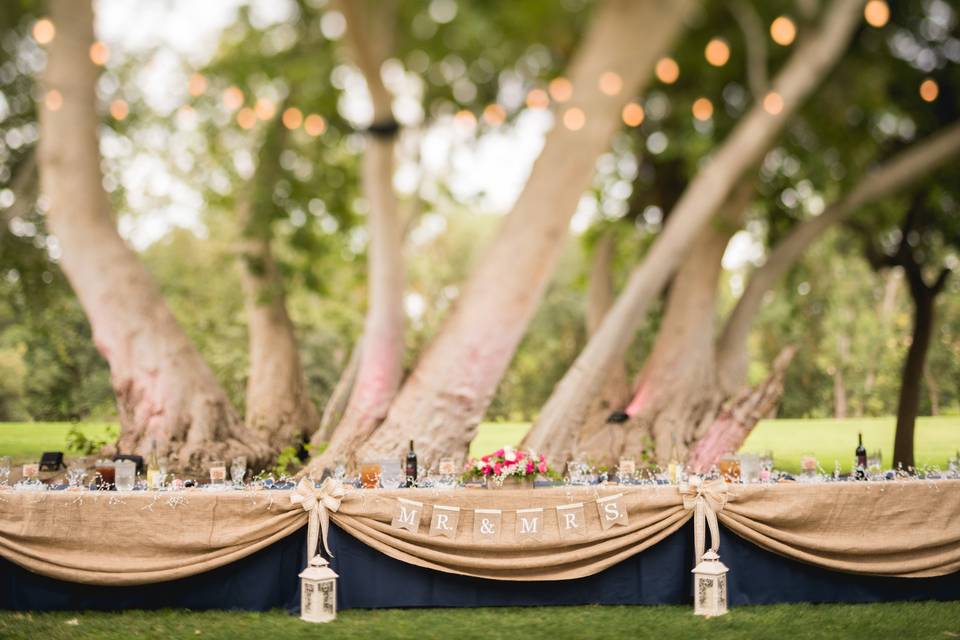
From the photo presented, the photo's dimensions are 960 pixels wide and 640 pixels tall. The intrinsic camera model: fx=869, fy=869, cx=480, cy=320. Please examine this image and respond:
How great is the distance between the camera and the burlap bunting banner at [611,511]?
495 centimetres

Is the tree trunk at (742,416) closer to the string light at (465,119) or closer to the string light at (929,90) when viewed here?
the string light at (929,90)

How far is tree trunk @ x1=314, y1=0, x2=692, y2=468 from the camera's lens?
759 cm

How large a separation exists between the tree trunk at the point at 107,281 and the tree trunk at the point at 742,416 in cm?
486

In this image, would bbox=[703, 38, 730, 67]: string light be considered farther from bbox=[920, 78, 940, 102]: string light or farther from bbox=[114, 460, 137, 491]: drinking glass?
bbox=[114, 460, 137, 491]: drinking glass

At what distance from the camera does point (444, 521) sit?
489 cm

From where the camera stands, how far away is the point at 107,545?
15.9 ft

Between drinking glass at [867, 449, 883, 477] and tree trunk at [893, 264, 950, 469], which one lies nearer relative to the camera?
drinking glass at [867, 449, 883, 477]

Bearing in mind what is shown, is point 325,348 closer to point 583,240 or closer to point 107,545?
point 583,240

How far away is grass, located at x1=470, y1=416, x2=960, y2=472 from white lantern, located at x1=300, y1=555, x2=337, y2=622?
7299mm

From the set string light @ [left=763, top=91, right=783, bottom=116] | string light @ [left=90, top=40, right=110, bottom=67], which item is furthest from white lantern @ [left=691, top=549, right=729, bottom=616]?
string light @ [left=90, top=40, right=110, bottom=67]

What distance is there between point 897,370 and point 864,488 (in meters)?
11.4

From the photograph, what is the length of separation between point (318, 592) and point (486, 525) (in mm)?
986

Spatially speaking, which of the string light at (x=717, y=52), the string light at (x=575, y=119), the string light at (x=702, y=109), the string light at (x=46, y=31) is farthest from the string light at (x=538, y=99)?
the string light at (x=46, y=31)

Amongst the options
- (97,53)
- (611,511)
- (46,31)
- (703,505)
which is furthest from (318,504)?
(46,31)
